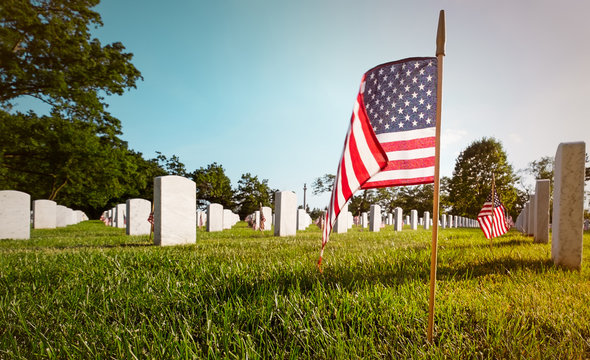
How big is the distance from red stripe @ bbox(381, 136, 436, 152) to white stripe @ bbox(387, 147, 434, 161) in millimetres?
22

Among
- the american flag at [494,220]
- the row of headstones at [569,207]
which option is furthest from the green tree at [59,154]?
the row of headstones at [569,207]

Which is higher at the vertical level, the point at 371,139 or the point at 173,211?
the point at 371,139

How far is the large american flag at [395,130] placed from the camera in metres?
1.90

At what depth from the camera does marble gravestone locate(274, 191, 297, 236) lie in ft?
32.8

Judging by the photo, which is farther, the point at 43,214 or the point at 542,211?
the point at 43,214

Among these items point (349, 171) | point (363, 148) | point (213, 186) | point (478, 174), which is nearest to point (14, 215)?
point (349, 171)

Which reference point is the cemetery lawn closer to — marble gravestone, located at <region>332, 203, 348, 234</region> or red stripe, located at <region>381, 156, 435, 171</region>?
red stripe, located at <region>381, 156, 435, 171</region>

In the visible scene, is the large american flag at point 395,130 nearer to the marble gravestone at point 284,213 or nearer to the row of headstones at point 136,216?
the marble gravestone at point 284,213

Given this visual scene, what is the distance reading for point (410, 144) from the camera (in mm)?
2018

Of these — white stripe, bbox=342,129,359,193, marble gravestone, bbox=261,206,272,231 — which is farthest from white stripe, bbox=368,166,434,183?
marble gravestone, bbox=261,206,272,231

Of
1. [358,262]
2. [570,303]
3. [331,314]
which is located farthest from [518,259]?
[331,314]

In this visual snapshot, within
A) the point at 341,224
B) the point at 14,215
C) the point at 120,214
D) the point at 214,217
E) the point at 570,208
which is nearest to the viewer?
the point at 570,208

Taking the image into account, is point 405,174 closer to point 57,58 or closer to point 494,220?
point 494,220

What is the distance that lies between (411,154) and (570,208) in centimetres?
335
